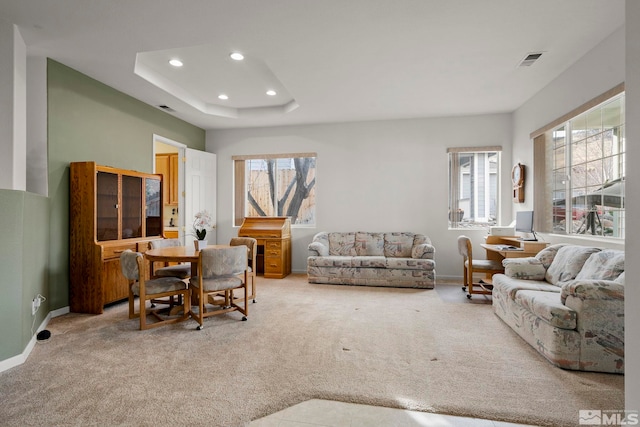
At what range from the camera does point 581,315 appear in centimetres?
234

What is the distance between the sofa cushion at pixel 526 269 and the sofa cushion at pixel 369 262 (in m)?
1.86

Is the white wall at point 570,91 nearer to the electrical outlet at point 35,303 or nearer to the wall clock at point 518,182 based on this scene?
the wall clock at point 518,182

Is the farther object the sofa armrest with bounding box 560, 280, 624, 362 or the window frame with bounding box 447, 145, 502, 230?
the window frame with bounding box 447, 145, 502, 230

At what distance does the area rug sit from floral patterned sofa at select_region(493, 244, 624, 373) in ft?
0.37

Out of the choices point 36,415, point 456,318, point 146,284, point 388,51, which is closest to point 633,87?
point 388,51

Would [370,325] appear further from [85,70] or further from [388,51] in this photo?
[85,70]

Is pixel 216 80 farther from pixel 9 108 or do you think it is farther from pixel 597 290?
pixel 597 290

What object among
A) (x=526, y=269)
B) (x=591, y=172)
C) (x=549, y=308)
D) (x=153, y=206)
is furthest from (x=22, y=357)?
(x=591, y=172)

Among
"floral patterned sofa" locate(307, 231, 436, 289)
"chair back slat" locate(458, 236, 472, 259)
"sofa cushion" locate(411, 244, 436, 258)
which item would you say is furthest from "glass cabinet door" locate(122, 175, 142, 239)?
"chair back slat" locate(458, 236, 472, 259)

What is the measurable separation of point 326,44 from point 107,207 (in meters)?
3.19

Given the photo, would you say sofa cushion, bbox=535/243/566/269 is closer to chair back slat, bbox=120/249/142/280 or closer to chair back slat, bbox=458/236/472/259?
chair back slat, bbox=458/236/472/259

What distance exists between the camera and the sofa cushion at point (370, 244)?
5684 millimetres

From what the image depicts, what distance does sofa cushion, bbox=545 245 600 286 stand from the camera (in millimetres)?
3051

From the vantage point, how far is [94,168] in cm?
367
